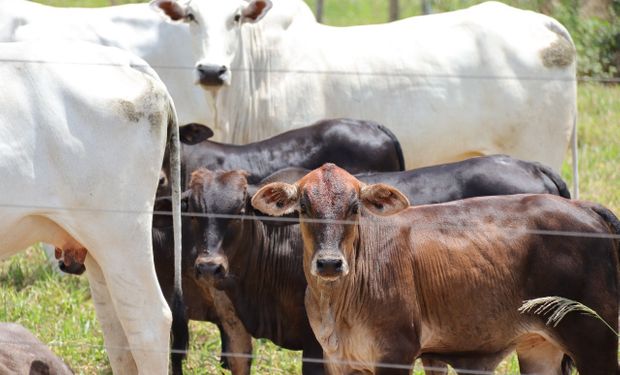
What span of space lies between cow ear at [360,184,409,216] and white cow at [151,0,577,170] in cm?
288

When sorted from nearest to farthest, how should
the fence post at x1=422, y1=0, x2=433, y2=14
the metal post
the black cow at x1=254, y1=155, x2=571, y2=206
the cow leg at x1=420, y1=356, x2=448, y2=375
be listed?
1. the cow leg at x1=420, y1=356, x2=448, y2=375
2. the black cow at x1=254, y1=155, x2=571, y2=206
3. the fence post at x1=422, y1=0, x2=433, y2=14
4. the metal post

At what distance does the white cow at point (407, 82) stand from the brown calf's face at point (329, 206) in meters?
2.81

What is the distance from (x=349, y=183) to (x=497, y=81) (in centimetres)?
322

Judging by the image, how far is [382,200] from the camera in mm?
5734

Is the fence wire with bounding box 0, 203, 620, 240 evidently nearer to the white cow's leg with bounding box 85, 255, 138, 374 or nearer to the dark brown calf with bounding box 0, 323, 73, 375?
the white cow's leg with bounding box 85, 255, 138, 374

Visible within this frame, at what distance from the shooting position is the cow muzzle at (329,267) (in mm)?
5426

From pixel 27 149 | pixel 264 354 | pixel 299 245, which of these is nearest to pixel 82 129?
pixel 27 149

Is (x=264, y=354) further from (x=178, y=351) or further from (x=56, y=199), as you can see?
(x=56, y=199)

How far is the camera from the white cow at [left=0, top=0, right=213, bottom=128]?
8.72m

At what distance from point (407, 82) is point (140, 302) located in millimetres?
3464

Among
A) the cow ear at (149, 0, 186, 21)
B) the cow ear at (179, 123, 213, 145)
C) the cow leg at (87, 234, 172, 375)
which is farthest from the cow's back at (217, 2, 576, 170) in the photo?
the cow leg at (87, 234, 172, 375)

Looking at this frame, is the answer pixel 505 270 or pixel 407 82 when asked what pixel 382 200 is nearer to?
pixel 505 270

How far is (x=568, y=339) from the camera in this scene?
18.9ft

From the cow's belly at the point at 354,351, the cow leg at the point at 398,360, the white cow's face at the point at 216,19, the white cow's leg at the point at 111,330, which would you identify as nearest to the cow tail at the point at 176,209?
the white cow's leg at the point at 111,330
